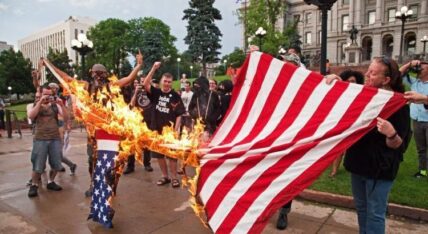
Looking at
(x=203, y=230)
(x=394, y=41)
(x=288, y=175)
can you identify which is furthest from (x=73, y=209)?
(x=394, y=41)

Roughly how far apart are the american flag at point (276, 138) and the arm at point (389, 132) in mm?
93

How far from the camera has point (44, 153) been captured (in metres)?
6.27

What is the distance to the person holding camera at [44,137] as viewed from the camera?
607 centimetres

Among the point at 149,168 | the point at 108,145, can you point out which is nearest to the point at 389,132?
the point at 108,145

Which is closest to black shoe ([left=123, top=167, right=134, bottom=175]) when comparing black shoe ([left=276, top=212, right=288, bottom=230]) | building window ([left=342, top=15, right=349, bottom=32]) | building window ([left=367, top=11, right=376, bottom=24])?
black shoe ([left=276, top=212, right=288, bottom=230])

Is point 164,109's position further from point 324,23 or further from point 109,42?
point 109,42

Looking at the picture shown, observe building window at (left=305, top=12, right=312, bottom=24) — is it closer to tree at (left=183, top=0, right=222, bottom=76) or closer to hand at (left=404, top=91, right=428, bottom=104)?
tree at (left=183, top=0, right=222, bottom=76)

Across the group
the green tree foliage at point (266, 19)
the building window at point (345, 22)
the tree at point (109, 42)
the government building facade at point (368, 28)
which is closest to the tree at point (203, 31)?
the green tree foliage at point (266, 19)

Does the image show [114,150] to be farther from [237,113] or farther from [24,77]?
[24,77]

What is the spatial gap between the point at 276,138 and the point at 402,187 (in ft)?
12.3

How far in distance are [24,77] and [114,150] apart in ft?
221

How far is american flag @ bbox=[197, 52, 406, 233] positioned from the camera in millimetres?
2783

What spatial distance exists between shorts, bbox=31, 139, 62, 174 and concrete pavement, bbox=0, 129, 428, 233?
1.60 feet

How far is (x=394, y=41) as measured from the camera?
58.3m
